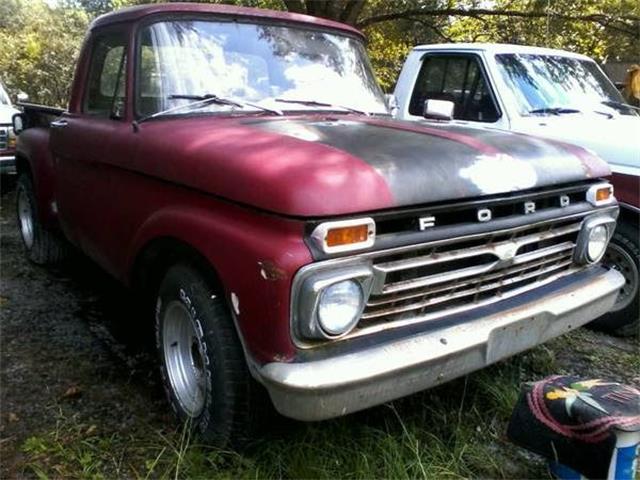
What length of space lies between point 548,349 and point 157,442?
2478 millimetres

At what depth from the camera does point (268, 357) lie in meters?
2.22

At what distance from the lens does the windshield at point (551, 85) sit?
16.5 ft

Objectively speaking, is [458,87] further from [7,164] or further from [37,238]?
[7,164]

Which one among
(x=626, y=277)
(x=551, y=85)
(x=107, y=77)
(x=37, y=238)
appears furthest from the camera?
(x=37, y=238)

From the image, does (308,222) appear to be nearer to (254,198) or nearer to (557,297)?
(254,198)

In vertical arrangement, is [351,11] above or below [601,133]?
above

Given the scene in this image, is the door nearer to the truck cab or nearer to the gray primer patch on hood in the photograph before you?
the gray primer patch on hood

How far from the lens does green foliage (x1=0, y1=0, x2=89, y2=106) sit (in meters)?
21.0

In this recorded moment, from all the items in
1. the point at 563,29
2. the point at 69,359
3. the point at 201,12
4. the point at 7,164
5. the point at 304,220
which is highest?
the point at 563,29

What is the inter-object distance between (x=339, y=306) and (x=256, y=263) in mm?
332

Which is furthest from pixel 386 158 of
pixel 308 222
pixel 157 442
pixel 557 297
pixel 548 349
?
pixel 548 349

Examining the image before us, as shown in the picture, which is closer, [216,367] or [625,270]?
[216,367]

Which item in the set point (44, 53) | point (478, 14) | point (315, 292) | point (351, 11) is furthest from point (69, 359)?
point (44, 53)

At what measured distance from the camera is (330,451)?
2.70m
